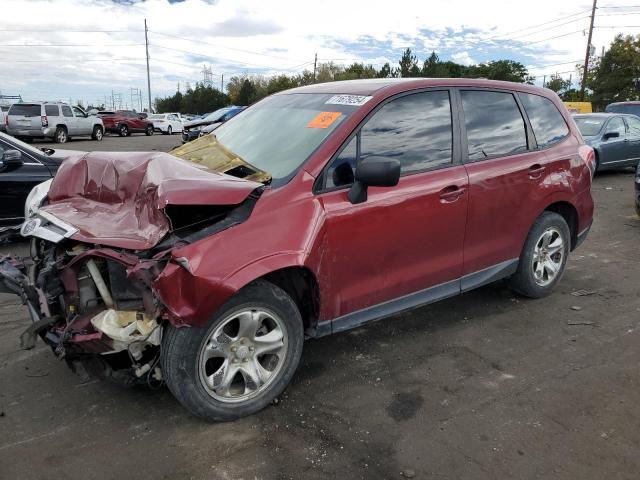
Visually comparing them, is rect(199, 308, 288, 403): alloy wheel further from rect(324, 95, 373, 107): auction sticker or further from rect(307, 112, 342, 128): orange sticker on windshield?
rect(324, 95, 373, 107): auction sticker

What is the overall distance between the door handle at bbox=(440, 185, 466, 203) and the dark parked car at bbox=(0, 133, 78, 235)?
5032mm

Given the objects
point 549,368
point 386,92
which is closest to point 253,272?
point 386,92

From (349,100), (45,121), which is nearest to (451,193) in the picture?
(349,100)

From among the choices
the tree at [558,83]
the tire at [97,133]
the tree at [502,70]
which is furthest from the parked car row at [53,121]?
the tree at [558,83]

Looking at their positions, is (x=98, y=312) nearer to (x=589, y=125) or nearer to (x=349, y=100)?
(x=349, y=100)

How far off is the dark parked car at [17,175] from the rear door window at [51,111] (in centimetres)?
1794

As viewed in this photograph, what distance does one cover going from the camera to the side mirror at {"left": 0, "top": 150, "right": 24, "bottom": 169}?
20.4ft

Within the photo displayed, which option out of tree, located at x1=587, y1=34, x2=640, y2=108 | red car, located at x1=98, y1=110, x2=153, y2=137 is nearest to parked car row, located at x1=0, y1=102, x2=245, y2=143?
red car, located at x1=98, y1=110, x2=153, y2=137

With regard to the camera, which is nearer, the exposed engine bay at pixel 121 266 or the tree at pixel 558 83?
the exposed engine bay at pixel 121 266

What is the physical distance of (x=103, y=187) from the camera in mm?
3232

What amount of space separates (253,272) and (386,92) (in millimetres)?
1575

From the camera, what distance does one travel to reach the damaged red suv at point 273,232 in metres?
2.67

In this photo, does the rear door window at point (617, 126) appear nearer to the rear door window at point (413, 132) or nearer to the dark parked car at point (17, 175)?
the rear door window at point (413, 132)

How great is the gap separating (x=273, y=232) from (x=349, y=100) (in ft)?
3.85
